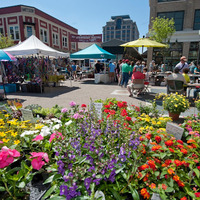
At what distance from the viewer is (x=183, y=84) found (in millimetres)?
5773

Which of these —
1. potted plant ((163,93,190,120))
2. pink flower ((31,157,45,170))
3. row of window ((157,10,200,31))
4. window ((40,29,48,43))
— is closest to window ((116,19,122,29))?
window ((40,29,48,43))

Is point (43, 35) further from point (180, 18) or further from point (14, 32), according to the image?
point (180, 18)

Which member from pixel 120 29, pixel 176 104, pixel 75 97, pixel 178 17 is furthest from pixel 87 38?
pixel 120 29

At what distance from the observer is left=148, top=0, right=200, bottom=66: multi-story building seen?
19.0 meters

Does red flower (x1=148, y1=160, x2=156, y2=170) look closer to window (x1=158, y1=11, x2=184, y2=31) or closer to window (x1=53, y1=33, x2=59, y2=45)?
window (x1=158, y1=11, x2=184, y2=31)

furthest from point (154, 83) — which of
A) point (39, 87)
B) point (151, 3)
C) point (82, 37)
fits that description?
point (82, 37)

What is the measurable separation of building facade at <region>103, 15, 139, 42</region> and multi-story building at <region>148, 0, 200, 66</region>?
106 metres

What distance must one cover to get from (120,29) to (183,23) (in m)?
113

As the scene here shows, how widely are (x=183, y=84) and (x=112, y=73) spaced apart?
340 inches

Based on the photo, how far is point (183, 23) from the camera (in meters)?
19.5

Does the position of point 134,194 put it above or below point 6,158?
below

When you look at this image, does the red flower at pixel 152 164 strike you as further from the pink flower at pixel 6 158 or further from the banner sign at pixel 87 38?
the banner sign at pixel 87 38

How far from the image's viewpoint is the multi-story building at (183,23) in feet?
62.2

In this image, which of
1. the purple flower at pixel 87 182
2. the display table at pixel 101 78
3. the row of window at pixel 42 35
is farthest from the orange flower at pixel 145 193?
the row of window at pixel 42 35
